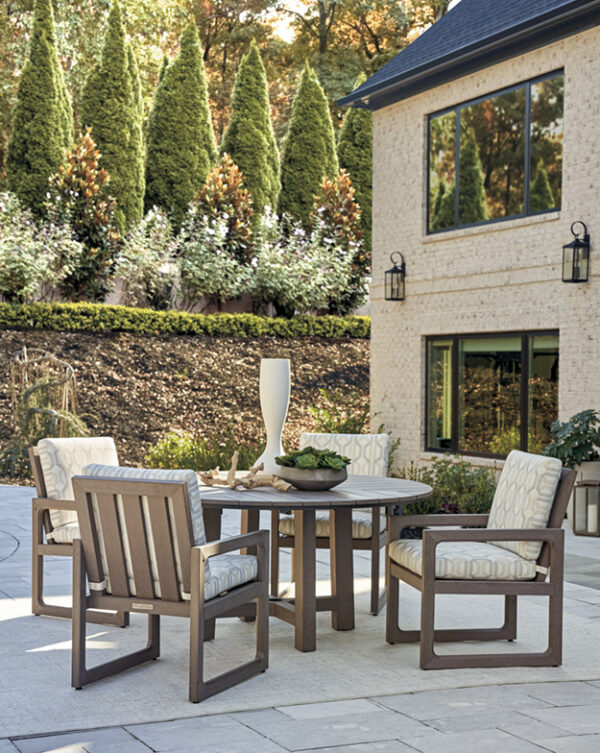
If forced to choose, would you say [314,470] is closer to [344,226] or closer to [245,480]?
[245,480]

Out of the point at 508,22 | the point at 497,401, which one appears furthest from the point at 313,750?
the point at 508,22

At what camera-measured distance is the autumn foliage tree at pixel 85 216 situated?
51.2 ft

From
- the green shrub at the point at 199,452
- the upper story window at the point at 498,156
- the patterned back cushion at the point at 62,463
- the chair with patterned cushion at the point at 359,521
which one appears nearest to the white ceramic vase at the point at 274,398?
the chair with patterned cushion at the point at 359,521

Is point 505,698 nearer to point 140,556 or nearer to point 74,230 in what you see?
point 140,556

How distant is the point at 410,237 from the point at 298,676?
9.25m

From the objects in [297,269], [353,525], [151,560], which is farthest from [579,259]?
[151,560]

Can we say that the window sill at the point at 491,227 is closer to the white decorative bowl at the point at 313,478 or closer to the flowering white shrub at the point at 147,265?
the flowering white shrub at the point at 147,265

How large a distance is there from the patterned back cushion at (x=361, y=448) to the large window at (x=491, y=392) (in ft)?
15.3

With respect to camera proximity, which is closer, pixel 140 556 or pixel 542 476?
pixel 140 556

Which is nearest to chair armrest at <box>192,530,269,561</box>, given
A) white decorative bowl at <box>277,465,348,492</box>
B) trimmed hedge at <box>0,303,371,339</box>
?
white decorative bowl at <box>277,465,348,492</box>

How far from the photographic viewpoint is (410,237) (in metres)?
13.5

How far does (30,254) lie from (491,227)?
264 inches

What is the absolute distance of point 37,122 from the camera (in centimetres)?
1617

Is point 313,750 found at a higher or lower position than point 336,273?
lower
